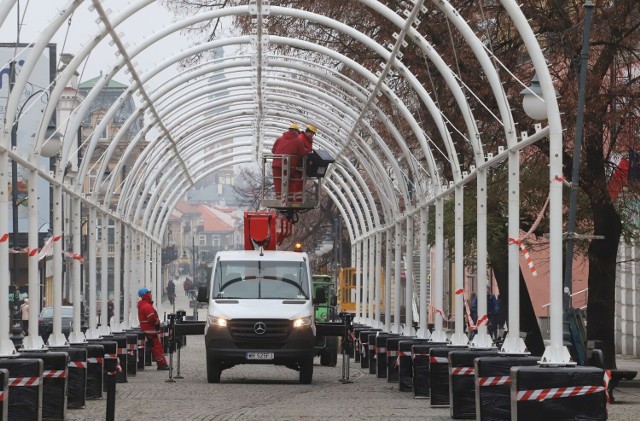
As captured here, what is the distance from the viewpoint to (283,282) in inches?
1208

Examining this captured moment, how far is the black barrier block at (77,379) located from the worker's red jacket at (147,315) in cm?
1331

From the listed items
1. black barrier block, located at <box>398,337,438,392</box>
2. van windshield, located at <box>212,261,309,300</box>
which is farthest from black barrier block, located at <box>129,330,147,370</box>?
black barrier block, located at <box>398,337,438,392</box>

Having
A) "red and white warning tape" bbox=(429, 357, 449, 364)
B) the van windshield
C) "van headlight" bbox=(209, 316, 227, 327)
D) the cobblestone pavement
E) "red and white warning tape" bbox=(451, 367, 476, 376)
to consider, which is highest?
the van windshield

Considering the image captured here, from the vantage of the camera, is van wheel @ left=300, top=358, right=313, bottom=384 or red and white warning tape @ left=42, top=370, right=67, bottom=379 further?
van wheel @ left=300, top=358, right=313, bottom=384

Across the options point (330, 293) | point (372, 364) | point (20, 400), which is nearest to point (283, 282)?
point (372, 364)

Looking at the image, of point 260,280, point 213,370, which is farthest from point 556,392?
point 260,280

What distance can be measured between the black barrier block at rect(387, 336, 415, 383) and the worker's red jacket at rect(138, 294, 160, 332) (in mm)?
7271

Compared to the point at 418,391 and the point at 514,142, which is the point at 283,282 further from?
the point at 514,142

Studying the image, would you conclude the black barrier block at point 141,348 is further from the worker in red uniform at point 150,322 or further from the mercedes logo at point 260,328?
the mercedes logo at point 260,328

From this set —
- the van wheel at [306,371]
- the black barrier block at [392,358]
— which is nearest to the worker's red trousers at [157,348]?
the van wheel at [306,371]

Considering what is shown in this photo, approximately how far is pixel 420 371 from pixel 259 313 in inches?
207

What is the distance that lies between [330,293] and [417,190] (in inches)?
631

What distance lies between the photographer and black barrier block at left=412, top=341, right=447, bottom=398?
2441 centimetres

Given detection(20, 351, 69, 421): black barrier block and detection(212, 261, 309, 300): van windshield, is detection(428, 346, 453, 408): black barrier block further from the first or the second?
detection(212, 261, 309, 300): van windshield
